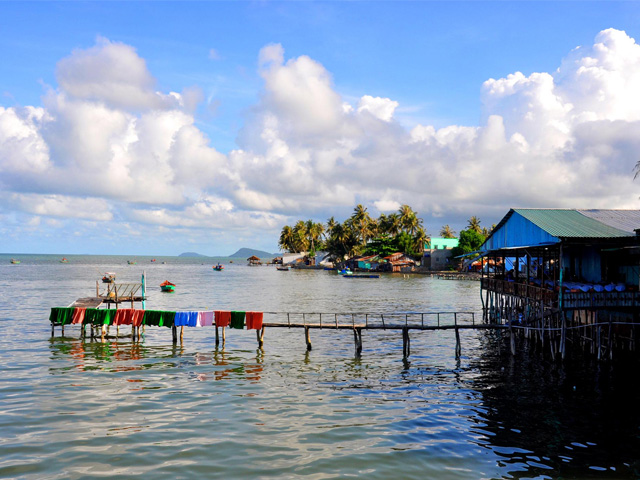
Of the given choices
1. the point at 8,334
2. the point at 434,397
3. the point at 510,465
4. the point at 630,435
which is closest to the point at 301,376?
the point at 434,397

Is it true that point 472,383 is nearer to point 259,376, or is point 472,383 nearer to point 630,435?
point 630,435

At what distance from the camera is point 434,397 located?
23047 millimetres

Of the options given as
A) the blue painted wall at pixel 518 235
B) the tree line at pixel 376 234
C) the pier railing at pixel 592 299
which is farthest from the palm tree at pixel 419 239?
the pier railing at pixel 592 299

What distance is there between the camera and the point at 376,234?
154m

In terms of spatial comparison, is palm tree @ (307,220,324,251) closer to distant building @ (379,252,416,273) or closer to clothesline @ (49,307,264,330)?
distant building @ (379,252,416,273)

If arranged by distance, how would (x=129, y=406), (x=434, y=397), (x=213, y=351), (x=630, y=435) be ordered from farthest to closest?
(x=213, y=351) → (x=434, y=397) → (x=129, y=406) → (x=630, y=435)

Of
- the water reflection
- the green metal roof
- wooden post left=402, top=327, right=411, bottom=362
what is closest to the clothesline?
wooden post left=402, top=327, right=411, bottom=362

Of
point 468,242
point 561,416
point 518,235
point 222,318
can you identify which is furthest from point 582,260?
point 468,242

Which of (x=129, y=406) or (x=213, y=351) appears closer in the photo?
(x=129, y=406)

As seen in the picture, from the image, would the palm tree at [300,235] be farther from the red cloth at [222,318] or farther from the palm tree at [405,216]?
the red cloth at [222,318]

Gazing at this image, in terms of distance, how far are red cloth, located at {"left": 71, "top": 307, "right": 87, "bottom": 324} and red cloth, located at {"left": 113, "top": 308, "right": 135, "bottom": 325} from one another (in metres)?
2.87

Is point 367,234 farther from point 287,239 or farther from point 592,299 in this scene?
point 592,299

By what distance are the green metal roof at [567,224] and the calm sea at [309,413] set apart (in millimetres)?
7423

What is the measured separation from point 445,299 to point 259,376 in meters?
47.5
